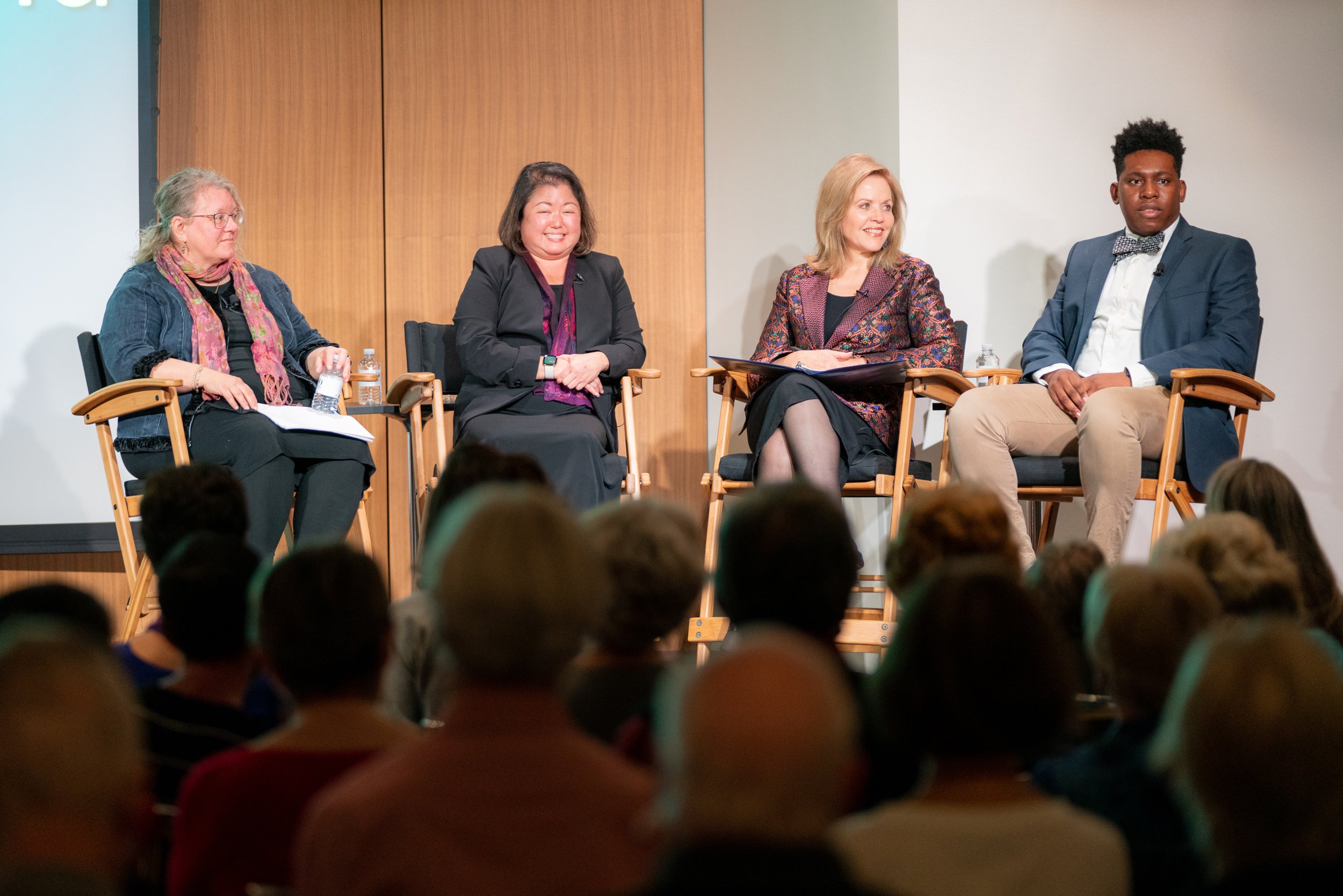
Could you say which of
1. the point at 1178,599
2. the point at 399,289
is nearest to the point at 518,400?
the point at 399,289

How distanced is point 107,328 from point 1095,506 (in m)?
2.84

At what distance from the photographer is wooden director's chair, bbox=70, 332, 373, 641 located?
3.42 m

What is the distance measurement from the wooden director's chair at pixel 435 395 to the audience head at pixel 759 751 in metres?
3.09

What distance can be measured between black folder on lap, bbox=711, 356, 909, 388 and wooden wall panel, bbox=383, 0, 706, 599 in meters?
0.96

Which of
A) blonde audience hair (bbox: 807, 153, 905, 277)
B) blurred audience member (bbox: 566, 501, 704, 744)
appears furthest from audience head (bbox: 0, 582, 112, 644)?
blonde audience hair (bbox: 807, 153, 905, 277)

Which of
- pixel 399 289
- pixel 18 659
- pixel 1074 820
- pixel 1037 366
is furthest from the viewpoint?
pixel 399 289

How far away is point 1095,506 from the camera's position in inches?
136

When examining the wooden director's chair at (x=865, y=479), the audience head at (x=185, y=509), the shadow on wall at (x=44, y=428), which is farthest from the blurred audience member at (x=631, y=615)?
the shadow on wall at (x=44, y=428)

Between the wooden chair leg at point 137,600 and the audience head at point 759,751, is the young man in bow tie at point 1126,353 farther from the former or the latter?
the audience head at point 759,751

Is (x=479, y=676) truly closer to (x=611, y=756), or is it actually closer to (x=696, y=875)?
Answer: (x=611, y=756)

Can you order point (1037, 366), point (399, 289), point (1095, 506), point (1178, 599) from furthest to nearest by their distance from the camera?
point (399, 289) < point (1037, 366) < point (1095, 506) < point (1178, 599)

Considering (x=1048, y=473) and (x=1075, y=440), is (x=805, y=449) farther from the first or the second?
(x=1075, y=440)

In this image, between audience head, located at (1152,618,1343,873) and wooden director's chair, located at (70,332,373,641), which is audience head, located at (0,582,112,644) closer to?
audience head, located at (1152,618,1343,873)

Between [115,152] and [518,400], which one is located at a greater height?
[115,152]
